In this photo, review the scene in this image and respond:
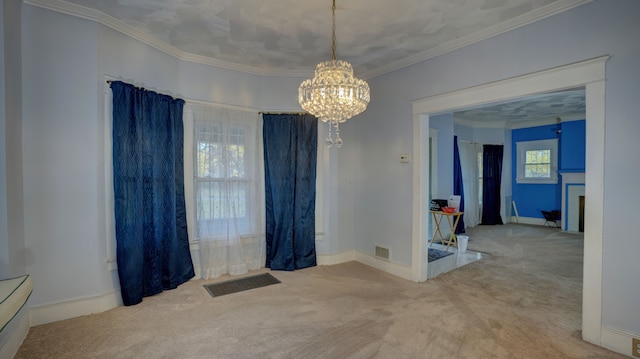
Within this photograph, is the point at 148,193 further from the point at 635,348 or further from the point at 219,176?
the point at 635,348

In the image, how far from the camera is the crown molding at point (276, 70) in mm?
2488

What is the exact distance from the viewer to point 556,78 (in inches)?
98.0

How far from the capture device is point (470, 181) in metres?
7.38

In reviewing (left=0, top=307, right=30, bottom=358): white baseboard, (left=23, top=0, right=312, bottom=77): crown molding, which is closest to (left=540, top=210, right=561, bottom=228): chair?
(left=23, top=0, right=312, bottom=77): crown molding

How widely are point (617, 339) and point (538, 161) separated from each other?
6813 millimetres

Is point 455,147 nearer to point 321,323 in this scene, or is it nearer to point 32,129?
point 321,323

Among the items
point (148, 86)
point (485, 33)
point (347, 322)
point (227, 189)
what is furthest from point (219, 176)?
point (485, 33)

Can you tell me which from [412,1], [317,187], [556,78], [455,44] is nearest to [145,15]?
[412,1]

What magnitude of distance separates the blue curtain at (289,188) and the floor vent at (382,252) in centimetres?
95

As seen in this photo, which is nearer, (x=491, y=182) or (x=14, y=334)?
(x=14, y=334)

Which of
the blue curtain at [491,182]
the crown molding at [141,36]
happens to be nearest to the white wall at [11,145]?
the crown molding at [141,36]

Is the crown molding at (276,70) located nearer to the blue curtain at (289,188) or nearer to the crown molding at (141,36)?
the crown molding at (141,36)

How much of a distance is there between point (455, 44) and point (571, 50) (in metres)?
1.06

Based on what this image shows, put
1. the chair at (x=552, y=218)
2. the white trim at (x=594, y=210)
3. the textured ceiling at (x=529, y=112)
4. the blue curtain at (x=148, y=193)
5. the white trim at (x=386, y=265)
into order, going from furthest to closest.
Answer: the chair at (x=552, y=218) → the textured ceiling at (x=529, y=112) → the white trim at (x=386, y=265) → the blue curtain at (x=148, y=193) → the white trim at (x=594, y=210)
